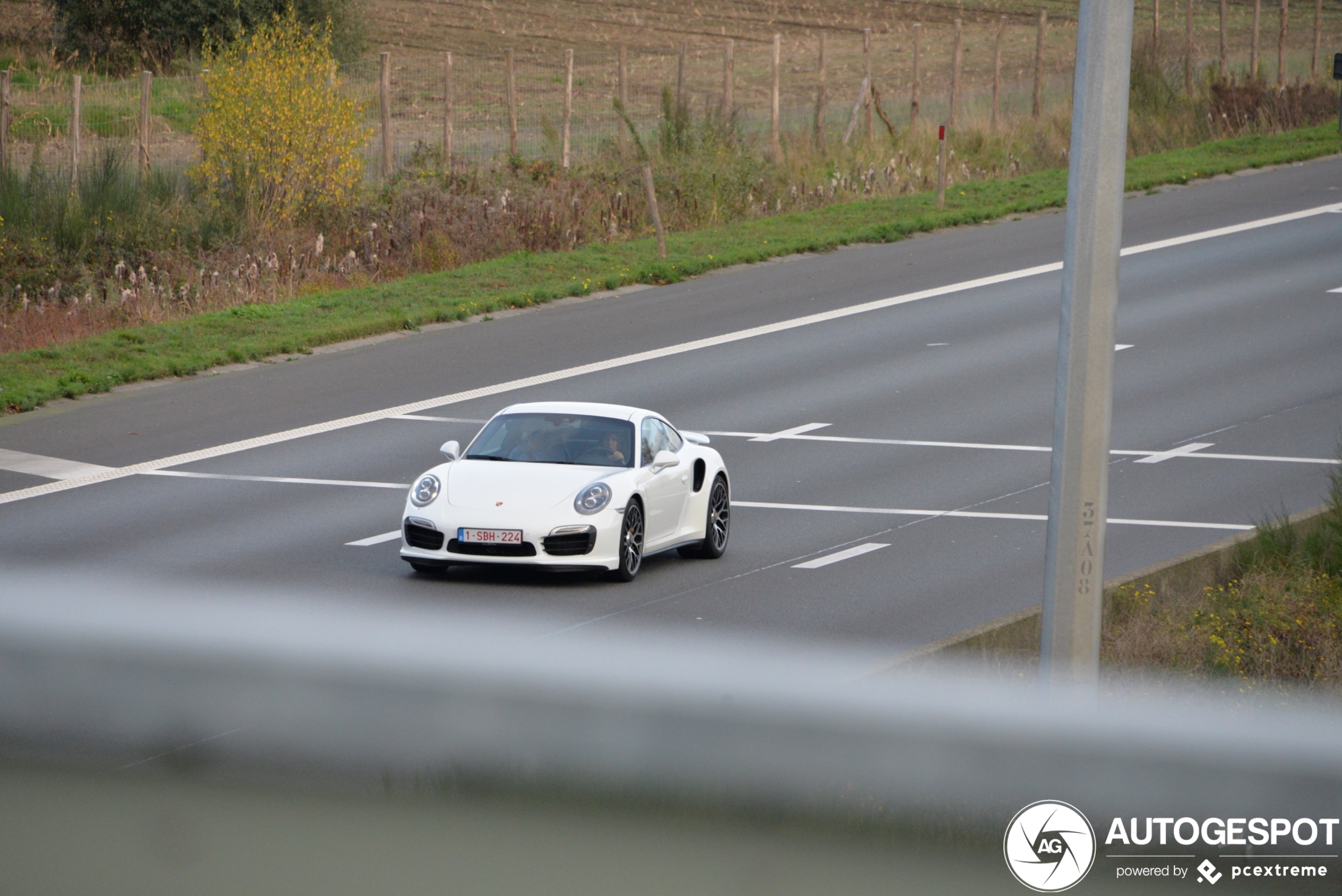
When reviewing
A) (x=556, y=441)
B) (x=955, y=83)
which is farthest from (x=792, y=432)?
(x=955, y=83)

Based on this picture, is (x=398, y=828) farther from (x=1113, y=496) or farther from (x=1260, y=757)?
(x=1113, y=496)

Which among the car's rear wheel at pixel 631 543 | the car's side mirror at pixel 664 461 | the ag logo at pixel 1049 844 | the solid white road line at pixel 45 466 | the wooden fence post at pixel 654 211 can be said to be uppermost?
the ag logo at pixel 1049 844

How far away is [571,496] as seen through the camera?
13547 mm

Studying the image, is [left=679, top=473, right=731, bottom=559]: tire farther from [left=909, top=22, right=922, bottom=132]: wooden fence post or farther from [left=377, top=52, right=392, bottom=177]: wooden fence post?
[left=909, top=22, right=922, bottom=132]: wooden fence post

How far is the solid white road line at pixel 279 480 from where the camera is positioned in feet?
55.5

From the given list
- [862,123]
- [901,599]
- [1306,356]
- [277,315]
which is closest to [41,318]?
[277,315]

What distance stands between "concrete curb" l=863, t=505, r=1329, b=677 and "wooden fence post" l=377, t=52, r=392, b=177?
21469 mm

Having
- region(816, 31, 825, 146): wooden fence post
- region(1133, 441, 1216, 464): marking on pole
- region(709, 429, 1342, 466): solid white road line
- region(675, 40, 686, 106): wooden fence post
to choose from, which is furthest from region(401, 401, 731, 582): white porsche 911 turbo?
region(816, 31, 825, 146): wooden fence post

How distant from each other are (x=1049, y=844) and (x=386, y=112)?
101 feet

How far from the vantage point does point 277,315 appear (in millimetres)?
25062

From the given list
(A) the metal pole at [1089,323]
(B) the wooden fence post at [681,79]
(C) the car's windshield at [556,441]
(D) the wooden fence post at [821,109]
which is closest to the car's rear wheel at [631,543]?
(C) the car's windshield at [556,441]

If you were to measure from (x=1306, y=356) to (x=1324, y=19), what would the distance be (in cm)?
Result: 6368

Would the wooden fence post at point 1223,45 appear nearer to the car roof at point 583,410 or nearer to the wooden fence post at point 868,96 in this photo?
the wooden fence post at point 868,96

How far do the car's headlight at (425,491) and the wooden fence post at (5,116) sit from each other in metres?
18.5
